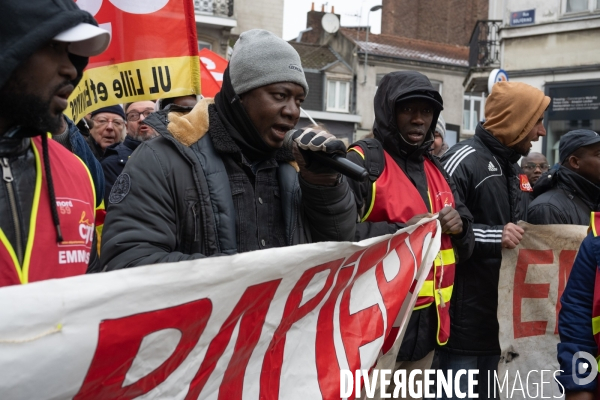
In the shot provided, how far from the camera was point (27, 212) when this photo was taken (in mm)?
2002

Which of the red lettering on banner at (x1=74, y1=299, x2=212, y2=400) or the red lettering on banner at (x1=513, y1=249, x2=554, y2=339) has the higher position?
the red lettering on banner at (x1=74, y1=299, x2=212, y2=400)

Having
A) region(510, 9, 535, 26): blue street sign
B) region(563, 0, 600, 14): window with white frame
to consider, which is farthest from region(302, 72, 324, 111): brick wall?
region(563, 0, 600, 14): window with white frame

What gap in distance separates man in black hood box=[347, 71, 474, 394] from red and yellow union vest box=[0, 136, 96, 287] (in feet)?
5.46

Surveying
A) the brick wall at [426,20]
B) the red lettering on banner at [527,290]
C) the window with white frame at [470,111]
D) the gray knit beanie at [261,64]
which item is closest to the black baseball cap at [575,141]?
the red lettering on banner at [527,290]

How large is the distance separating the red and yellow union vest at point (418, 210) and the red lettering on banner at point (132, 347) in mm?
1868

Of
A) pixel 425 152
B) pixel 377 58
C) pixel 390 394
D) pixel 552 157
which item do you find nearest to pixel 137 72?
pixel 425 152

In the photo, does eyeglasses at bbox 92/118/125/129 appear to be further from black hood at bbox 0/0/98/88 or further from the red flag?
black hood at bbox 0/0/98/88

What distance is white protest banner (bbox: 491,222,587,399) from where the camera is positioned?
4.66 meters

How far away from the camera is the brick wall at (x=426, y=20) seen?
142 feet

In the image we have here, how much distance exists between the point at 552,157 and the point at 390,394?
14.3 meters

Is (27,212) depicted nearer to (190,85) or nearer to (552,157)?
(190,85)

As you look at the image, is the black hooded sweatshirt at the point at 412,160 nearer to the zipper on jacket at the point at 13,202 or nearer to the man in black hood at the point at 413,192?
the man in black hood at the point at 413,192

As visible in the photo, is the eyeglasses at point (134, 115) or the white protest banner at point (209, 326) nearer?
the white protest banner at point (209, 326)

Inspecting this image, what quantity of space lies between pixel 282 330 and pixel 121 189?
29.5 inches
